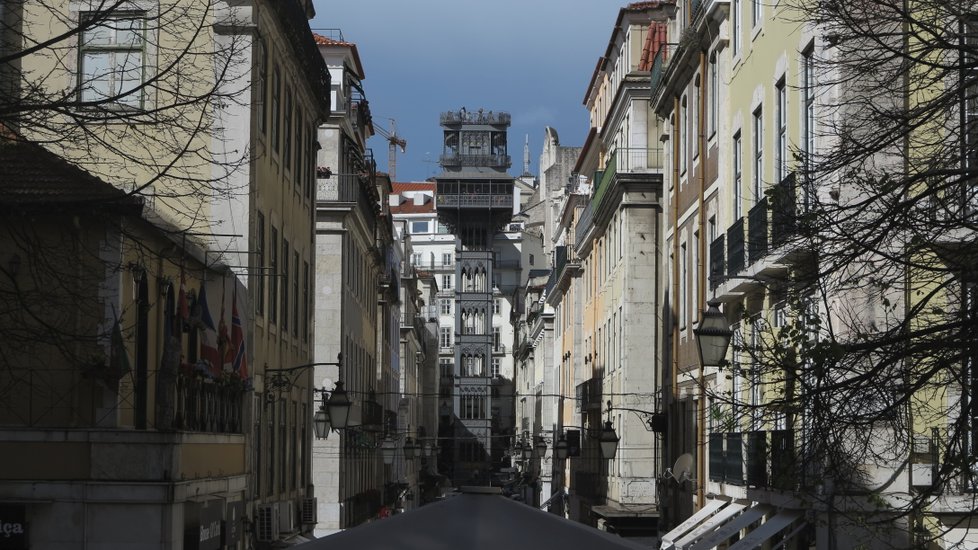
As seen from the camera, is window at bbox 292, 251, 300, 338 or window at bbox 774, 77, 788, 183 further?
window at bbox 292, 251, 300, 338

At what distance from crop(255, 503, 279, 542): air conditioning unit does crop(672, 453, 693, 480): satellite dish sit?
7225 millimetres

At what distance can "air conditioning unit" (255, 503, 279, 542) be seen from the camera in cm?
2802

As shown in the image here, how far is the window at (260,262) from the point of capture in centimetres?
2698

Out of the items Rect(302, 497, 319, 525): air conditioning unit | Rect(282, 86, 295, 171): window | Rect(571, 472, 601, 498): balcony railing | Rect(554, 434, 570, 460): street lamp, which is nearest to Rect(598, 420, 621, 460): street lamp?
Rect(302, 497, 319, 525): air conditioning unit

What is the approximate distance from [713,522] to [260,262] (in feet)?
27.2

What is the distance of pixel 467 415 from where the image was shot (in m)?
134

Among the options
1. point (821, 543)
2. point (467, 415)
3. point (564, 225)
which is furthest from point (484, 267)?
point (821, 543)

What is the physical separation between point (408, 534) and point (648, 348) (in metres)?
34.2

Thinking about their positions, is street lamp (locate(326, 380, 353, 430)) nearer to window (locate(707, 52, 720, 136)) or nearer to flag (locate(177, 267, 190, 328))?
flag (locate(177, 267, 190, 328))

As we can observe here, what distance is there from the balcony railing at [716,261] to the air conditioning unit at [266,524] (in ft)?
27.7

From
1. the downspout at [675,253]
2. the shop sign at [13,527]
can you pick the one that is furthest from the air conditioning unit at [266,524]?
the downspout at [675,253]

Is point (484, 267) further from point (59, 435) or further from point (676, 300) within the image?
point (59, 435)

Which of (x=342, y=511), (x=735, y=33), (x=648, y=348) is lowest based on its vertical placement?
(x=342, y=511)

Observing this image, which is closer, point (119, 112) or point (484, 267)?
point (119, 112)
